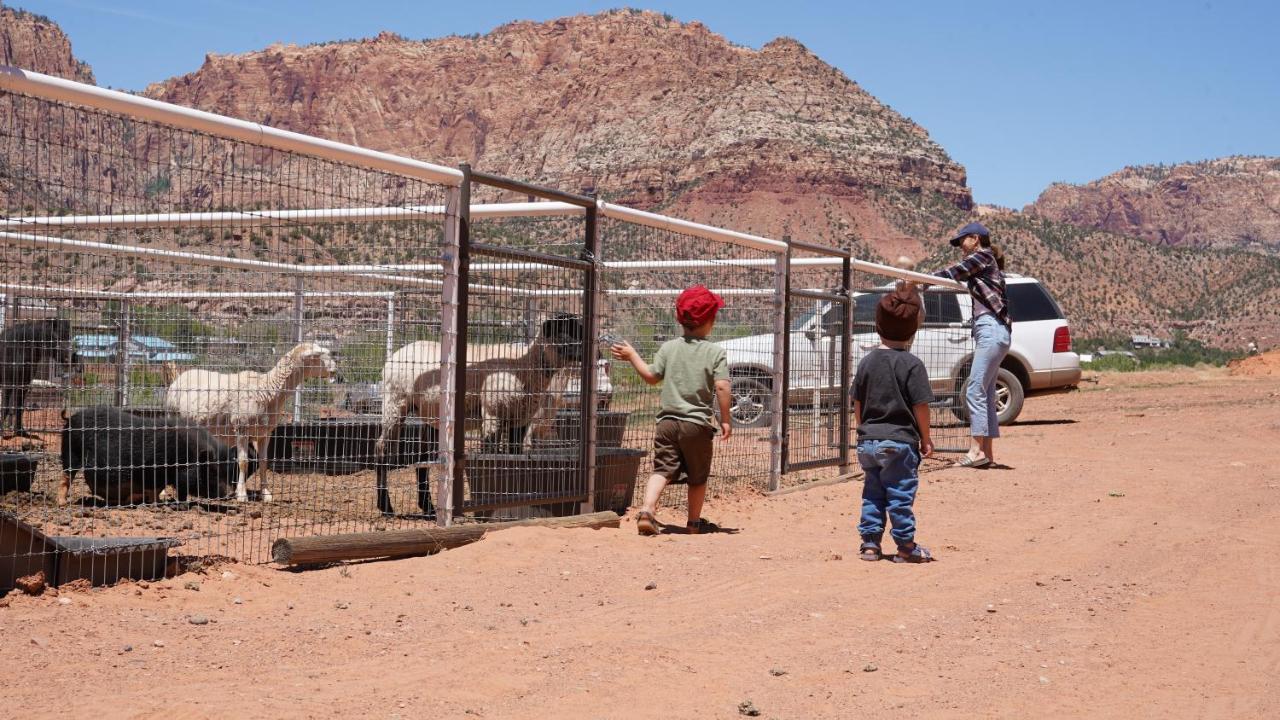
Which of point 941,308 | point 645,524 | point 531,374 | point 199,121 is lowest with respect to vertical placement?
point 645,524

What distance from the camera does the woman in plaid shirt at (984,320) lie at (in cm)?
1148

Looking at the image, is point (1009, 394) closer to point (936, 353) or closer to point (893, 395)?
point (936, 353)

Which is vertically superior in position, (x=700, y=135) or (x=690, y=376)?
(x=700, y=135)

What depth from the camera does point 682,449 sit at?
8.12m

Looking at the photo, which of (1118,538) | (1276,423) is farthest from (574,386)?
(1276,423)

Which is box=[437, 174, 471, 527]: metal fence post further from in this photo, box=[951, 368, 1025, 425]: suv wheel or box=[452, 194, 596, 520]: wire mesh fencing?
box=[951, 368, 1025, 425]: suv wheel

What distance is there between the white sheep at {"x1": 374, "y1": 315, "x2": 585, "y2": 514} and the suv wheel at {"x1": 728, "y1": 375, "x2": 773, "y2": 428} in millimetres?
3636

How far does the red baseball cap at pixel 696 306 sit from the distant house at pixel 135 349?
3.55m

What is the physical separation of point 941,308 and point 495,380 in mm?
8000

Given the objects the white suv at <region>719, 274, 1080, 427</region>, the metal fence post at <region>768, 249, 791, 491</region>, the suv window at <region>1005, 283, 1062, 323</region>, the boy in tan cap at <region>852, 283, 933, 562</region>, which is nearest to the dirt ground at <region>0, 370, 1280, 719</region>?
the boy in tan cap at <region>852, 283, 933, 562</region>

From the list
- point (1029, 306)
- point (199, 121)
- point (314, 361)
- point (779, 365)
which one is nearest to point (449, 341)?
point (199, 121)

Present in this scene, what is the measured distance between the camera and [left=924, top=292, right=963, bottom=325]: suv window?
579 inches

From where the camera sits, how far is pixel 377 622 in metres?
5.49

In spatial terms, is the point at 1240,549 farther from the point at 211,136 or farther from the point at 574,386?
the point at 211,136
